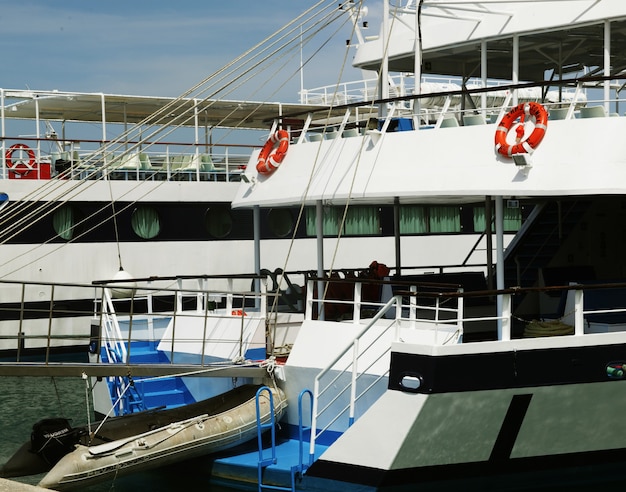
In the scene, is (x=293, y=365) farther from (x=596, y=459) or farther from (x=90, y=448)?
(x=596, y=459)

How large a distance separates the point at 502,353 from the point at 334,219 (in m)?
16.5

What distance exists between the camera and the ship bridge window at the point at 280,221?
26250mm

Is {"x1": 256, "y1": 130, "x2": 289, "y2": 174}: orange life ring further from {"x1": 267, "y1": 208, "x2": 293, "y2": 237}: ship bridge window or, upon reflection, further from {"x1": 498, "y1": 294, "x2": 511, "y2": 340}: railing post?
{"x1": 267, "y1": 208, "x2": 293, "y2": 237}: ship bridge window

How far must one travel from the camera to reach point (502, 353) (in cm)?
1030

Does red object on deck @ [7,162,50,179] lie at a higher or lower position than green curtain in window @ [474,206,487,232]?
higher

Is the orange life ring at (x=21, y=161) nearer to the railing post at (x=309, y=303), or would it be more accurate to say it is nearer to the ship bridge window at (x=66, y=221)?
the ship bridge window at (x=66, y=221)

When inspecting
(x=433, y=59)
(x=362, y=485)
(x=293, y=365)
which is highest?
(x=433, y=59)

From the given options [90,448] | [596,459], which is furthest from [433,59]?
[90,448]

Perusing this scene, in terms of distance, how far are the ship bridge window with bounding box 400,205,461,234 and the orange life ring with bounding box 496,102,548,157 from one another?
15.7 m

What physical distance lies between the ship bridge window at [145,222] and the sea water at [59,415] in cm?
506

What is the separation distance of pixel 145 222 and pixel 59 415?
834 centimetres

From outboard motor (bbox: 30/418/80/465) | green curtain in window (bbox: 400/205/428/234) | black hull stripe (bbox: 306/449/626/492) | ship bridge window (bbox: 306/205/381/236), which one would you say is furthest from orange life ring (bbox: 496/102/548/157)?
green curtain in window (bbox: 400/205/428/234)

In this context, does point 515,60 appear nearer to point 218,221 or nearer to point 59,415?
point 59,415

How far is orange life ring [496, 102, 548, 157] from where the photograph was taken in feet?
37.4
